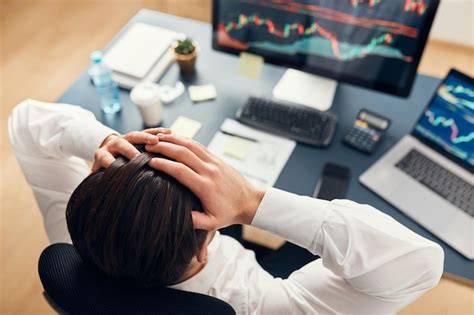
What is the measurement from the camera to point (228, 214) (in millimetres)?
826

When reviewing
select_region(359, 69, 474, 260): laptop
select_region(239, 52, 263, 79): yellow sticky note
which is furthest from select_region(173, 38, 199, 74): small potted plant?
select_region(359, 69, 474, 260): laptop

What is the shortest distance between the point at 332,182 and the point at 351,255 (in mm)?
470

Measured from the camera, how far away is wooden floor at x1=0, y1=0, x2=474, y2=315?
1886 mm

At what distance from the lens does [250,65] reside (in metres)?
1.56

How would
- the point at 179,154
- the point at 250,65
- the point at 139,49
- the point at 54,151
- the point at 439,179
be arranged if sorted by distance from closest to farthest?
the point at 179,154 < the point at 54,151 < the point at 439,179 < the point at 250,65 < the point at 139,49

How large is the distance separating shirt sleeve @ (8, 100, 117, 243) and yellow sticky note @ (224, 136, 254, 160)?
1.41ft

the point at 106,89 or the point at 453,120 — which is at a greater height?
the point at 453,120

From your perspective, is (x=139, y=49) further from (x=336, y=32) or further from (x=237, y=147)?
(x=336, y=32)

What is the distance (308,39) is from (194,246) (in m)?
0.90

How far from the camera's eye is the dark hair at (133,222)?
691mm

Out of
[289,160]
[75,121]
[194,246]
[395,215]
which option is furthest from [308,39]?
[194,246]

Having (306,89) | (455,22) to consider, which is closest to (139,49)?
(306,89)

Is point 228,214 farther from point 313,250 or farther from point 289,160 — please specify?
point 289,160

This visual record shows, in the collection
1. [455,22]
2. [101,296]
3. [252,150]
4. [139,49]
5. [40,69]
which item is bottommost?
[40,69]
